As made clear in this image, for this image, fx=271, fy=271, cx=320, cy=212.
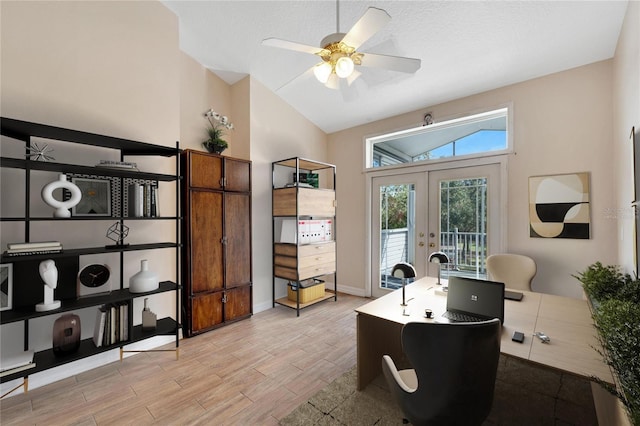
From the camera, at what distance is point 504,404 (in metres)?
1.91

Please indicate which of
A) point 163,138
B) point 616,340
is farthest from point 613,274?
point 163,138

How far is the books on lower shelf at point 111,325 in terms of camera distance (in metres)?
2.24

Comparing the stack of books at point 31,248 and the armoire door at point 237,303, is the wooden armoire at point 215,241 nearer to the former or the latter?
the armoire door at point 237,303

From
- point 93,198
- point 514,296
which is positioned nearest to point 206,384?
point 93,198

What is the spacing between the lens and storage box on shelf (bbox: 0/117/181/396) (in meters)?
1.89

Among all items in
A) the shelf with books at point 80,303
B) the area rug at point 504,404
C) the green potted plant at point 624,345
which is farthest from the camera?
the shelf with books at point 80,303

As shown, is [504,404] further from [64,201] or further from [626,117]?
[64,201]

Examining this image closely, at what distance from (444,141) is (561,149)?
1.22 metres

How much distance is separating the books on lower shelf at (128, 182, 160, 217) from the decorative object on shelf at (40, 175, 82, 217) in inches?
14.2

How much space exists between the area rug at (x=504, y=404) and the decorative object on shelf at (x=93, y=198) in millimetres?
2205

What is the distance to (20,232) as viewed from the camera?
2.10 m

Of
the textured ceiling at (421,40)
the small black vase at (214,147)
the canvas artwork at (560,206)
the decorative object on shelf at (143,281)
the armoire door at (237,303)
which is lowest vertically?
the armoire door at (237,303)

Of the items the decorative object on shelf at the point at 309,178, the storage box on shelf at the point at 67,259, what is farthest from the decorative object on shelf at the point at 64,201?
the decorative object on shelf at the point at 309,178

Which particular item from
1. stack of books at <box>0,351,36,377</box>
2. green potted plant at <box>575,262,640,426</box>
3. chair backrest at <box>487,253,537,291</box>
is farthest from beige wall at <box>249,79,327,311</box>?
green potted plant at <box>575,262,640,426</box>
